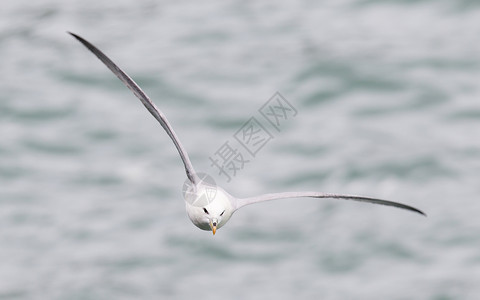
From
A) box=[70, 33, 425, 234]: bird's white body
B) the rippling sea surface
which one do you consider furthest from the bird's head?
the rippling sea surface

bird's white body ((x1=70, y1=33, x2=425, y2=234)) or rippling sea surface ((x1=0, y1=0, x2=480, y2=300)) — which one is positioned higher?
rippling sea surface ((x1=0, y1=0, x2=480, y2=300))

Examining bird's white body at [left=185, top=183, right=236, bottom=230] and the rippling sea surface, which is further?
the rippling sea surface

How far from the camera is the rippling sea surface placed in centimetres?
2628

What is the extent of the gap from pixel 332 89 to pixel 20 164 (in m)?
10.4

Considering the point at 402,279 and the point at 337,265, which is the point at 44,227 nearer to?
the point at 337,265

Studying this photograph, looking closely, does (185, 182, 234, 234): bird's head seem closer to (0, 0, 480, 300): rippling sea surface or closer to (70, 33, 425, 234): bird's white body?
(70, 33, 425, 234): bird's white body

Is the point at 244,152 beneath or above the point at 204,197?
above

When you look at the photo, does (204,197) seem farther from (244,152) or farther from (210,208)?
(244,152)

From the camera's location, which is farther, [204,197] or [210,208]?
[204,197]

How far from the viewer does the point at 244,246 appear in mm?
26891

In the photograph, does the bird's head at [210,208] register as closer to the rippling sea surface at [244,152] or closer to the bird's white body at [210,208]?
the bird's white body at [210,208]

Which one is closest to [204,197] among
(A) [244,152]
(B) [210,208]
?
(B) [210,208]

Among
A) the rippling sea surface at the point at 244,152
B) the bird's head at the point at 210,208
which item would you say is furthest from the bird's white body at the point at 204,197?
the rippling sea surface at the point at 244,152

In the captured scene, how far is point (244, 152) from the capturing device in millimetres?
27391
